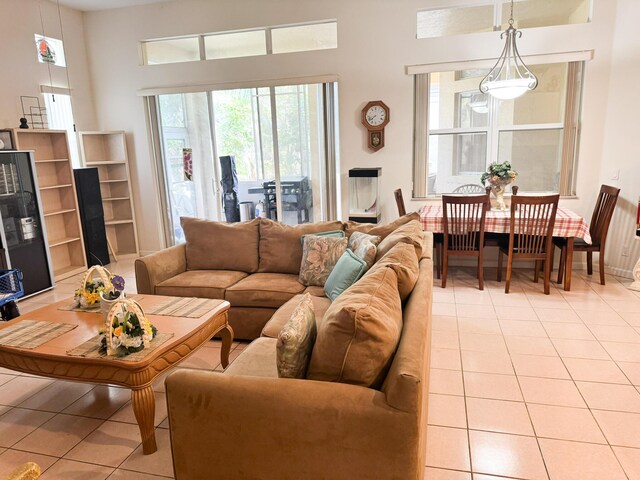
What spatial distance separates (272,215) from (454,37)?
10.3ft

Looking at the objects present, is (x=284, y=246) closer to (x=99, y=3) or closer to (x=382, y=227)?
(x=382, y=227)

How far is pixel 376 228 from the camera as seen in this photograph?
3436mm

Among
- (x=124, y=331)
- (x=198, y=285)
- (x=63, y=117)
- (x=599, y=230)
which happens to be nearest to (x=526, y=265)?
(x=599, y=230)

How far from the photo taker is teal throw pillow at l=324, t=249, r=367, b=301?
2.72 meters

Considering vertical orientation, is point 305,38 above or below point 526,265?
above

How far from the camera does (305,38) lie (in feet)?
17.7

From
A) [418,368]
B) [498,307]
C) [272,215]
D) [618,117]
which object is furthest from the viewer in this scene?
[272,215]

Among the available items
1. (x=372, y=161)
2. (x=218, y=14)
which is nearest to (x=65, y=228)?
(x=218, y=14)

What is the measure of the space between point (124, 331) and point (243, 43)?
4581mm

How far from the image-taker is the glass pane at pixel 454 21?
15.9 feet

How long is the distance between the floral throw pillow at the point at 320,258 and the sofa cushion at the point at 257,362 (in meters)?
1.03

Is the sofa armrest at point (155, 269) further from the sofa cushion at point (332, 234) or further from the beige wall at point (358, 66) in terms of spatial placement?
the beige wall at point (358, 66)

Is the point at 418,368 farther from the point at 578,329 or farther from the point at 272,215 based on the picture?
the point at 272,215

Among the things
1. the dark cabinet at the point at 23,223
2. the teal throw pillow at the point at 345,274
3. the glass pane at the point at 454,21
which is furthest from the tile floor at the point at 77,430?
the glass pane at the point at 454,21
